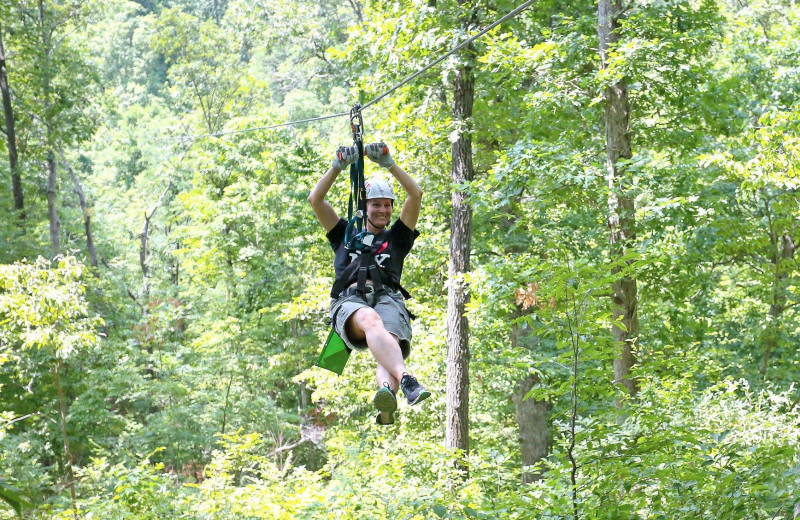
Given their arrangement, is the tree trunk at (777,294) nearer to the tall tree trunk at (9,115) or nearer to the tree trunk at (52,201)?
the tree trunk at (52,201)

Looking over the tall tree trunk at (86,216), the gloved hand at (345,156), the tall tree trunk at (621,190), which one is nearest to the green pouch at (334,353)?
the gloved hand at (345,156)

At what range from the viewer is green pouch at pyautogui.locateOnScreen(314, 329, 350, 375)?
447cm

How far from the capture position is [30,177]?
58.0 feet

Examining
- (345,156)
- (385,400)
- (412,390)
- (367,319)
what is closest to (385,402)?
(385,400)

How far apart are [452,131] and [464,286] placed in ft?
5.79

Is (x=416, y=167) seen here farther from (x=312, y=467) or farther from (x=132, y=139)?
(x=132, y=139)

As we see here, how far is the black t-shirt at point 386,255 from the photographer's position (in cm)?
439

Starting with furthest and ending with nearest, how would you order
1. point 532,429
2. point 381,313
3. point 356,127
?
point 532,429 → point 356,127 → point 381,313

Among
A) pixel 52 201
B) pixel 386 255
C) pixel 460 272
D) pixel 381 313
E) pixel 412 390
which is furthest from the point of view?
pixel 52 201

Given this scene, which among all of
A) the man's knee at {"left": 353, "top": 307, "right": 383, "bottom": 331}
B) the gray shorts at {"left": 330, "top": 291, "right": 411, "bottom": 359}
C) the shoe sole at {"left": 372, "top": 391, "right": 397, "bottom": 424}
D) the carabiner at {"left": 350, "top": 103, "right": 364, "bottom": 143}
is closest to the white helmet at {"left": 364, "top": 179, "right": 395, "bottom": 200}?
the carabiner at {"left": 350, "top": 103, "right": 364, "bottom": 143}

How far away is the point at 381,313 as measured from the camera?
14.1 ft

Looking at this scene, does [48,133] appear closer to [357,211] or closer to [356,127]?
[356,127]

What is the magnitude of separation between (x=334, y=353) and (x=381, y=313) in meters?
0.41

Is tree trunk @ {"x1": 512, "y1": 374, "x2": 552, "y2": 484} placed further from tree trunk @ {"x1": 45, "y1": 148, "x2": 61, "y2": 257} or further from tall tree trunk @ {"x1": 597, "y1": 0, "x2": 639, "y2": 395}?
tree trunk @ {"x1": 45, "y1": 148, "x2": 61, "y2": 257}
